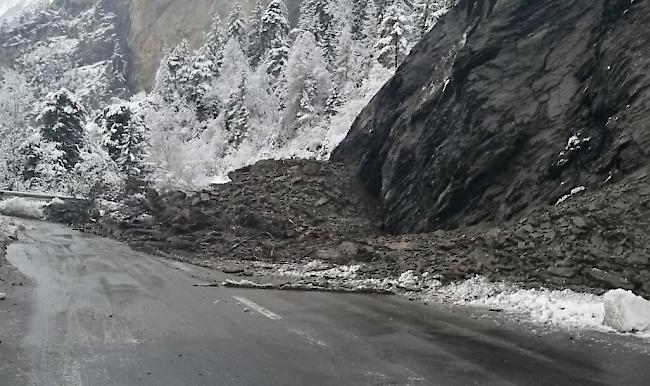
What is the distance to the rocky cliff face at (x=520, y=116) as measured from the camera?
12.5m

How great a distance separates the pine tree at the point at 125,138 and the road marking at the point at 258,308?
1200 inches

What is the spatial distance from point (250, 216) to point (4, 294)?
986cm

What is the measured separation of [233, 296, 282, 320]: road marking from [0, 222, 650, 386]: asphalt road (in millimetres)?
32

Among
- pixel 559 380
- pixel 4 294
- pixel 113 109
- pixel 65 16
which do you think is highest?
pixel 65 16

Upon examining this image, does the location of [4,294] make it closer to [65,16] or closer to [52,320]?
[52,320]

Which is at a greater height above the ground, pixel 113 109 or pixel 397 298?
pixel 113 109

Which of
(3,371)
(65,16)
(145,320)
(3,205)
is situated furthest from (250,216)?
(65,16)

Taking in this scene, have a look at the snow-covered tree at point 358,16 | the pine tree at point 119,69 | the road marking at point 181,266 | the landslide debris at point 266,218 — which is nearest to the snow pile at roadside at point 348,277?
the landslide debris at point 266,218

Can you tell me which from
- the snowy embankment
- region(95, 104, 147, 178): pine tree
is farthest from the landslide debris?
region(95, 104, 147, 178): pine tree

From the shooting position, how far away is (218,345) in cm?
608

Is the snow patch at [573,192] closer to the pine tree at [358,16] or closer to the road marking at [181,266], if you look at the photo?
the road marking at [181,266]

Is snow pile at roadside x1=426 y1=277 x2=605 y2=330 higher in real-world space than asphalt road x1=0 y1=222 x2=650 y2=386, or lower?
higher

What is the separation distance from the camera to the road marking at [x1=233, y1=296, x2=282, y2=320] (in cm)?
786

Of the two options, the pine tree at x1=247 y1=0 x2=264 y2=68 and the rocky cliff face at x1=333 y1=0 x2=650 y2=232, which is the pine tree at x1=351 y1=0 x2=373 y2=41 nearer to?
the pine tree at x1=247 y1=0 x2=264 y2=68
